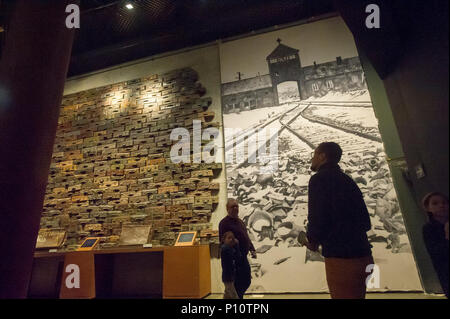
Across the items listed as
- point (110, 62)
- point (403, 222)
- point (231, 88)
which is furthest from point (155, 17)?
point (403, 222)

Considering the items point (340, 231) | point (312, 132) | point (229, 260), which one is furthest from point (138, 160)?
point (340, 231)

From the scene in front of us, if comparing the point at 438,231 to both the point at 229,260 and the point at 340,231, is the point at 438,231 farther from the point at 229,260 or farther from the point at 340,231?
the point at 229,260

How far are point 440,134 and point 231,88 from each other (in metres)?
3.67

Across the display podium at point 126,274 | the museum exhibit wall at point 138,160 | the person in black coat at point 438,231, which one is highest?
the museum exhibit wall at point 138,160

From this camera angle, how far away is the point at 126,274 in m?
3.76

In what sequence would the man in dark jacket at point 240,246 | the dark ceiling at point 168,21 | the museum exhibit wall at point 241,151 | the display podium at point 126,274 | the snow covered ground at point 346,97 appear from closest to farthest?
the man in dark jacket at point 240,246 < the display podium at point 126,274 < the museum exhibit wall at point 241,151 < the snow covered ground at point 346,97 < the dark ceiling at point 168,21

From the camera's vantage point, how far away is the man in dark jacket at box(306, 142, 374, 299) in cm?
118

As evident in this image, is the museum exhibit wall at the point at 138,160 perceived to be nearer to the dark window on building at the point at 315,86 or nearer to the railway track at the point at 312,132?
the railway track at the point at 312,132

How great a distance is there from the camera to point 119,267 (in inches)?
149

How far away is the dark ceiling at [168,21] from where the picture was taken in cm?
395

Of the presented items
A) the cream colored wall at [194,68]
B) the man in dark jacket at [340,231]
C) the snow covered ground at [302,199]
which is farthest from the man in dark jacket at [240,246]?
the man in dark jacket at [340,231]

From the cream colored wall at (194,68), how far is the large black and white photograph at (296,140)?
6.0 inches

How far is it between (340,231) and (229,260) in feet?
4.21

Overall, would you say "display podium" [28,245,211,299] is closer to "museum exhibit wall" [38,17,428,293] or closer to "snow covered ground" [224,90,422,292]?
"museum exhibit wall" [38,17,428,293]
